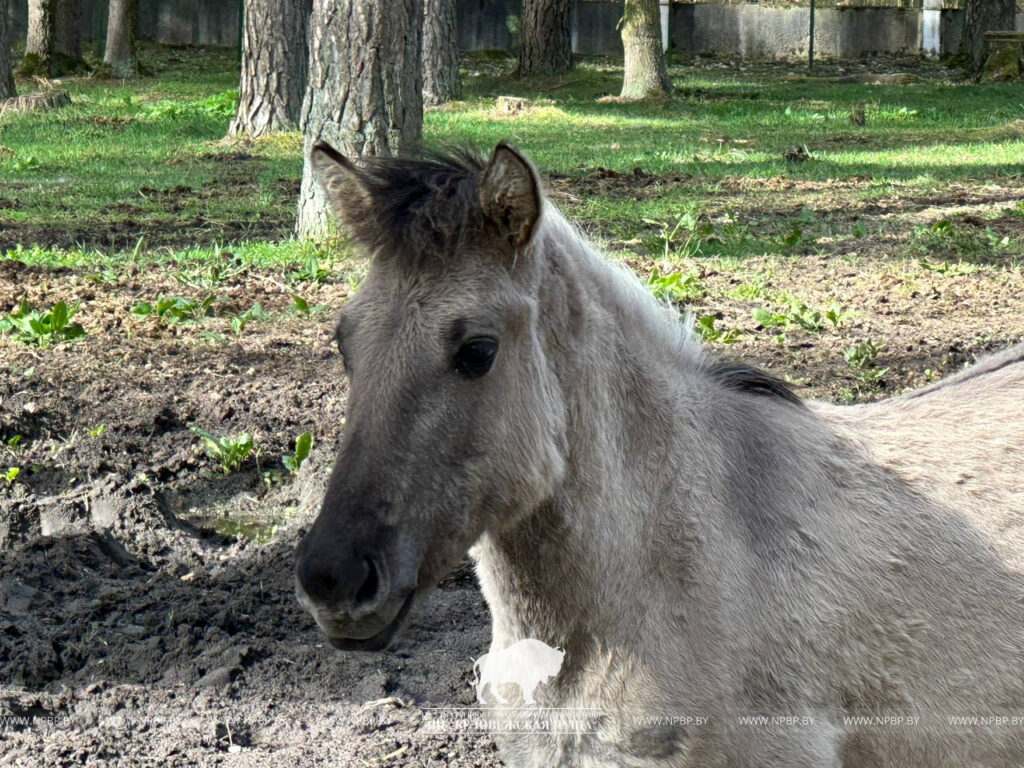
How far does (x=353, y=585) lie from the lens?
2184 millimetres

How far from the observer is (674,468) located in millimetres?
2604

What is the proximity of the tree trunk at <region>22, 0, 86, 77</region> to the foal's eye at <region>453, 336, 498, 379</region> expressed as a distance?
1934cm

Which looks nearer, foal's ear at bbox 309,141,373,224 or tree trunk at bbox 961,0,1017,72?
foal's ear at bbox 309,141,373,224

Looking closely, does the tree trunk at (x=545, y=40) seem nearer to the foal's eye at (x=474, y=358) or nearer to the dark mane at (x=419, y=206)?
the dark mane at (x=419, y=206)

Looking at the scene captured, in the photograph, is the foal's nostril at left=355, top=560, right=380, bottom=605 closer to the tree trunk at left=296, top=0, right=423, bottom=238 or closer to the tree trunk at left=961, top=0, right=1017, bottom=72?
the tree trunk at left=296, top=0, right=423, bottom=238

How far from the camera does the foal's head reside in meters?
2.24

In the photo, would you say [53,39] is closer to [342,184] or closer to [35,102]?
[35,102]

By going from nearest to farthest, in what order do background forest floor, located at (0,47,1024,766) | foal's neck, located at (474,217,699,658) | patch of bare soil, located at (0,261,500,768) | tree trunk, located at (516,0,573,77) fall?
foal's neck, located at (474,217,699,658) → patch of bare soil, located at (0,261,500,768) → background forest floor, located at (0,47,1024,766) → tree trunk, located at (516,0,573,77)

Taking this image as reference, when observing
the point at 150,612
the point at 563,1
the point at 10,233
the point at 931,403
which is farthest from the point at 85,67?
the point at 931,403

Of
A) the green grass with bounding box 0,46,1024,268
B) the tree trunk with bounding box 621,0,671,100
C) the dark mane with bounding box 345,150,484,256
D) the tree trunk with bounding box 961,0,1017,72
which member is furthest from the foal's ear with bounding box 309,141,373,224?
the tree trunk with bounding box 961,0,1017,72

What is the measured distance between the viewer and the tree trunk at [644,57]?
18.0 metres

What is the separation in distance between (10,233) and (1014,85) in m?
17.5

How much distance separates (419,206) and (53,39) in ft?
65.3

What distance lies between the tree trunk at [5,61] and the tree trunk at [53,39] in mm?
4260
